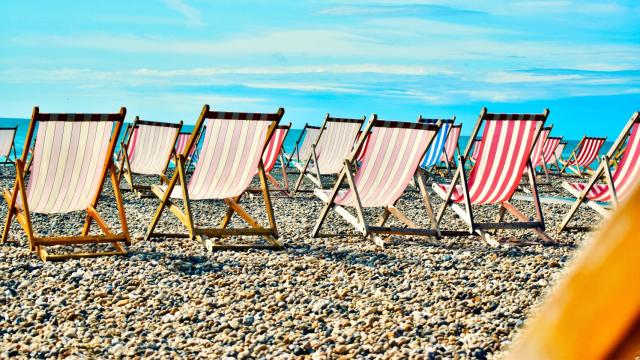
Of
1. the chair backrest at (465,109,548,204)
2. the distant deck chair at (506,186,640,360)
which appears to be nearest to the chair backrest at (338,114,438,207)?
the chair backrest at (465,109,548,204)

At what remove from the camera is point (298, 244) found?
6.13 m

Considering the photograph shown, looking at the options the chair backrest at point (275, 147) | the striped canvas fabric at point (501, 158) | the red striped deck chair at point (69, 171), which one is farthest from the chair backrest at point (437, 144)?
the red striped deck chair at point (69, 171)

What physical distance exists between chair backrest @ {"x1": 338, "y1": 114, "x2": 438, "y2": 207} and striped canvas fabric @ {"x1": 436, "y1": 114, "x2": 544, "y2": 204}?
57 cm

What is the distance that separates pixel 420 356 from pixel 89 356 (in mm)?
1580

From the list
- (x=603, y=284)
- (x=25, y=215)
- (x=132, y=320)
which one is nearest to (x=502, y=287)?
(x=132, y=320)

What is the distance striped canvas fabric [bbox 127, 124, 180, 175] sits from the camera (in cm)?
1023

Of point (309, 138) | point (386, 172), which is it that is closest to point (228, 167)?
point (386, 172)

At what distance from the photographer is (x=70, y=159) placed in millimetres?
5414

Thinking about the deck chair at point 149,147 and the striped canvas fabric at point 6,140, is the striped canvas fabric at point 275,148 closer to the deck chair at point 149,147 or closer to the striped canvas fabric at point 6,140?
the deck chair at point 149,147

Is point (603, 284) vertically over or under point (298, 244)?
over

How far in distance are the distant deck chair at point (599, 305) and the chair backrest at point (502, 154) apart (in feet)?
19.3

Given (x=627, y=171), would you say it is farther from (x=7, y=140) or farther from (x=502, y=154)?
(x=7, y=140)

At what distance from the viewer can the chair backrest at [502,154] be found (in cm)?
614

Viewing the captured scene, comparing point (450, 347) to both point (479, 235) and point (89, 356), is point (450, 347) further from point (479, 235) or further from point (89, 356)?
point (479, 235)
